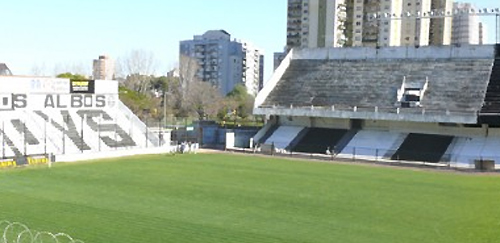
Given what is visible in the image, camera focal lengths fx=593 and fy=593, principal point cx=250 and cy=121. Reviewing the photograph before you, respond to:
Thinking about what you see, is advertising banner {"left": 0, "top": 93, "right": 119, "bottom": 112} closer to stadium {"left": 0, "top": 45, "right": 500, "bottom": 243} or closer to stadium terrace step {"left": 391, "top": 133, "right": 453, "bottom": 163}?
stadium {"left": 0, "top": 45, "right": 500, "bottom": 243}

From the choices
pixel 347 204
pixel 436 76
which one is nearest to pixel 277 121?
pixel 436 76

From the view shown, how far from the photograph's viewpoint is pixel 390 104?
5091 centimetres

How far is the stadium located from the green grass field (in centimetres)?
8

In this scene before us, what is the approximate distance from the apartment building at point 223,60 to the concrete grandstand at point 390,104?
96597mm

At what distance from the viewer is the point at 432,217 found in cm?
2164

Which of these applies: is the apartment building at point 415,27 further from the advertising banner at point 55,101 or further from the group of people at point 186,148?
the group of people at point 186,148

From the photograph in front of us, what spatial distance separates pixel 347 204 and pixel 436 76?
3155 centimetres

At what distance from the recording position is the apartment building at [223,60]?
157 metres

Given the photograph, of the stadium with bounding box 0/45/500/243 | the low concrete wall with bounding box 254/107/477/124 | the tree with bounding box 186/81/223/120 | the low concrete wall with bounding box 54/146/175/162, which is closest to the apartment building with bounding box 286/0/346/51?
the tree with bounding box 186/81/223/120

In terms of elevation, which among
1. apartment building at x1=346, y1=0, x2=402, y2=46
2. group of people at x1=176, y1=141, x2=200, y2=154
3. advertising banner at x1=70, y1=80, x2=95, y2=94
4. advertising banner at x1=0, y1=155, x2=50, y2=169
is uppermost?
apartment building at x1=346, y1=0, x2=402, y2=46

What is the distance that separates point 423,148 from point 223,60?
375 feet

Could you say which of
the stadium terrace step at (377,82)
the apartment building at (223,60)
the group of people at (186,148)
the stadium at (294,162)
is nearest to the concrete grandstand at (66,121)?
the stadium at (294,162)

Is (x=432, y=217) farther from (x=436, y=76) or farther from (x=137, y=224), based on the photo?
(x=436, y=76)

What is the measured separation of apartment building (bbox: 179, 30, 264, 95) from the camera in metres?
157
